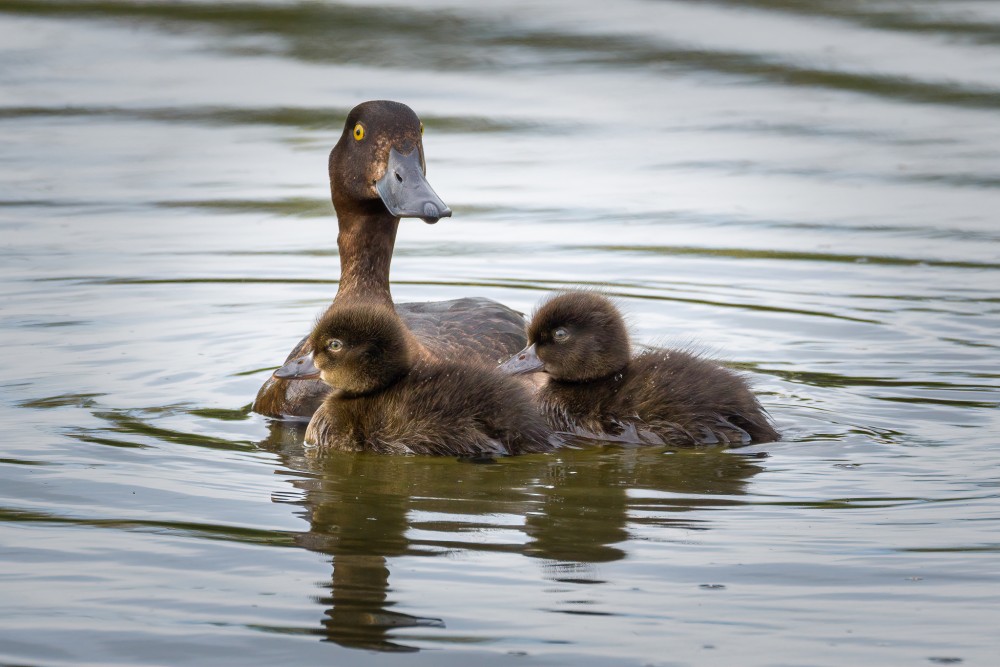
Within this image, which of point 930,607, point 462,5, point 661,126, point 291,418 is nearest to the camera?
point 930,607

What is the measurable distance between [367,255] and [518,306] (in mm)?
2010

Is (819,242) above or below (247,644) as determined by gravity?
above

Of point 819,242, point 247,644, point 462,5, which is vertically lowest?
point 247,644

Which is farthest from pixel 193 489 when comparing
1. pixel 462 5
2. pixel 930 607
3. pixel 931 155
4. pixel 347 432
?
pixel 462 5

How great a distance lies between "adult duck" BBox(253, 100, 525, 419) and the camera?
7.71 meters

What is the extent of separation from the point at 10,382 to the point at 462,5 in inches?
411

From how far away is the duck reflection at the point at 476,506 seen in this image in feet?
16.1

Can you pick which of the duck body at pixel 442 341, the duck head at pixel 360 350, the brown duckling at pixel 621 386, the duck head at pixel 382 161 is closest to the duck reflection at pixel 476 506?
the brown duckling at pixel 621 386

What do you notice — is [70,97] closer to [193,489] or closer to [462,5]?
[462,5]

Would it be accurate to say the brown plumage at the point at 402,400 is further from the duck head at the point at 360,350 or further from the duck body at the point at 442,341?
the duck body at the point at 442,341

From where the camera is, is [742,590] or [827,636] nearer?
[827,636]

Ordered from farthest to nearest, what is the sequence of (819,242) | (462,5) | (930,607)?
(462,5) → (819,242) → (930,607)

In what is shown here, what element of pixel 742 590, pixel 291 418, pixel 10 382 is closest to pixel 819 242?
pixel 291 418

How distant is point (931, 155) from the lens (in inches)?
547
